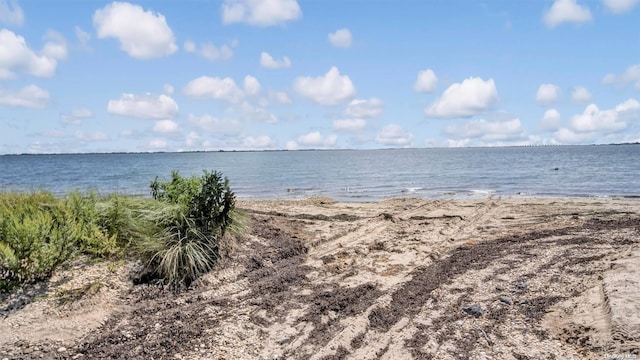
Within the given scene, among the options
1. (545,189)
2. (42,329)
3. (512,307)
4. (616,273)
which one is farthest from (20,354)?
(545,189)

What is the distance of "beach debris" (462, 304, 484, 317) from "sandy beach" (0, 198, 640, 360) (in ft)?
0.06

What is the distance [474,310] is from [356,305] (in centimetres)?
183

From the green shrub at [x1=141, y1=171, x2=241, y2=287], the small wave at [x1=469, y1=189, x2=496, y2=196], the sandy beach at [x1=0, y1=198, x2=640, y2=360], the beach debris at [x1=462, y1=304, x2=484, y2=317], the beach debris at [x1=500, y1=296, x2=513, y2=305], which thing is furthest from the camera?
the small wave at [x1=469, y1=189, x2=496, y2=196]

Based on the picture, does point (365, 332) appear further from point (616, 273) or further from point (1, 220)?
point (1, 220)

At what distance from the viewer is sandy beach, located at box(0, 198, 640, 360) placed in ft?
18.5

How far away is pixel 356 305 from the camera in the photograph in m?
7.02

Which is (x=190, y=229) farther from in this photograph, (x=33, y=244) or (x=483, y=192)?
(x=483, y=192)

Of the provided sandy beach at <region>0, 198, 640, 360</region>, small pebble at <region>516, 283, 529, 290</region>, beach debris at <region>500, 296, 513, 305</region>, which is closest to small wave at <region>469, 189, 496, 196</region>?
sandy beach at <region>0, 198, 640, 360</region>

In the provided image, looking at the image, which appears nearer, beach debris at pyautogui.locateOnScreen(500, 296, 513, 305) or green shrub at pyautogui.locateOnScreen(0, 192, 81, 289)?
green shrub at pyautogui.locateOnScreen(0, 192, 81, 289)

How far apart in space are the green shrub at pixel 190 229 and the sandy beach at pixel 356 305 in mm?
390

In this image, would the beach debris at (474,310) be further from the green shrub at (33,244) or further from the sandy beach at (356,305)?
the green shrub at (33,244)

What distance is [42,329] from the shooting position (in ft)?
19.7

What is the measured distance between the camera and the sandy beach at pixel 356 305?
5.65m

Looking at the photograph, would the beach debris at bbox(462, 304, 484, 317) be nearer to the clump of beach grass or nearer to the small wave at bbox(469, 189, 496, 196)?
the clump of beach grass
